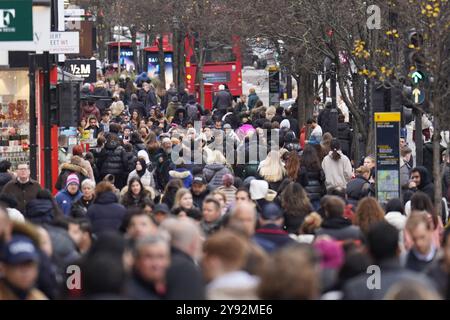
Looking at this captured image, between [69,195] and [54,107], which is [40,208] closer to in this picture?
[69,195]

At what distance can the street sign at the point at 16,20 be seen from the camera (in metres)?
19.2

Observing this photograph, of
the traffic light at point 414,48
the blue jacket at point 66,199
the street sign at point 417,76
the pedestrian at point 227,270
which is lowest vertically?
the blue jacket at point 66,199

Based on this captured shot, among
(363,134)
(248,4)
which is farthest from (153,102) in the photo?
(363,134)

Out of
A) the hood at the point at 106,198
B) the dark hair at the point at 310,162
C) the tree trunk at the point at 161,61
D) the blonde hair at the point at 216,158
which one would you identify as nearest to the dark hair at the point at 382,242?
the hood at the point at 106,198

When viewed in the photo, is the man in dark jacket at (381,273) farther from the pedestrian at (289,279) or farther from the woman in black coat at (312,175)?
the woman in black coat at (312,175)

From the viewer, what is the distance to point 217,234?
10141mm

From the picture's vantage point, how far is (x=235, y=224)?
39.3ft

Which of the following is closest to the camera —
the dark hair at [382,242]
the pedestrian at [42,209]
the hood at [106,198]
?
the dark hair at [382,242]

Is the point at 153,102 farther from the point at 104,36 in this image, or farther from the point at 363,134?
the point at 104,36

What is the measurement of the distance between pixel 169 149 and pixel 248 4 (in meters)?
10.6

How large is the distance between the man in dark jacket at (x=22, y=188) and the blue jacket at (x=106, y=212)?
310cm

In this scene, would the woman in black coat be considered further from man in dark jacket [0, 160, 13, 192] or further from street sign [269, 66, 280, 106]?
street sign [269, 66, 280, 106]

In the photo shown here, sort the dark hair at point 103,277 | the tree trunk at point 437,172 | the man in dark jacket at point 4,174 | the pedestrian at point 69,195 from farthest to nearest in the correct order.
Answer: the man in dark jacket at point 4,174
the tree trunk at point 437,172
the pedestrian at point 69,195
the dark hair at point 103,277

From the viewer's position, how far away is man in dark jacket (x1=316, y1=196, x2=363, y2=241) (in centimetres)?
1302
